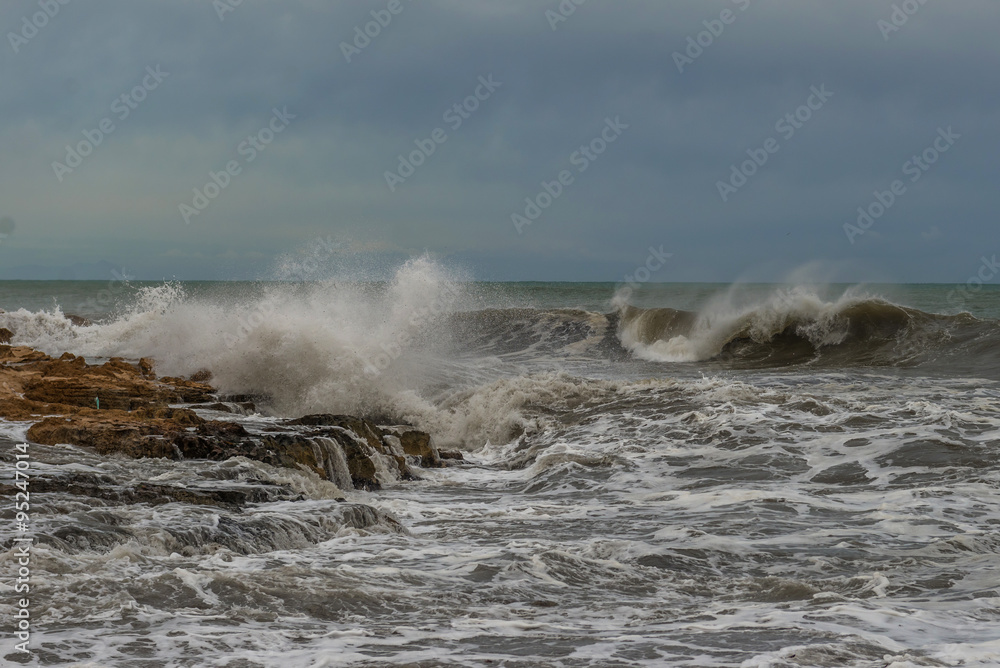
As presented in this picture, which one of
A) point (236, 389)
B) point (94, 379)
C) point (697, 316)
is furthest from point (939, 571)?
point (697, 316)

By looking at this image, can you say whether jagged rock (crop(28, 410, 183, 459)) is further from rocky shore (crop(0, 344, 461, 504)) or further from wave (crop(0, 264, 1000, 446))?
wave (crop(0, 264, 1000, 446))

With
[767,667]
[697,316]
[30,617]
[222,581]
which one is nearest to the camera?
[767,667]

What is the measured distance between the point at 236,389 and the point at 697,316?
1554cm

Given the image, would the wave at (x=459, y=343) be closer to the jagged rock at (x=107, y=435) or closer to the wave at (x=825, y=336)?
the wave at (x=825, y=336)

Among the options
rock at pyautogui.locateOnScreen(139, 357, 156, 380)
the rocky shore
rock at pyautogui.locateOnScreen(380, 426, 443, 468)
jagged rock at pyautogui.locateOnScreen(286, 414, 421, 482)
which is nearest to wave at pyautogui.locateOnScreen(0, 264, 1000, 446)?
rock at pyautogui.locateOnScreen(139, 357, 156, 380)

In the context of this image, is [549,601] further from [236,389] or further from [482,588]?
[236,389]

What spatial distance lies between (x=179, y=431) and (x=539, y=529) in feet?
13.7

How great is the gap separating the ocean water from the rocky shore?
11.7 inches

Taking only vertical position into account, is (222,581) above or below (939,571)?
above

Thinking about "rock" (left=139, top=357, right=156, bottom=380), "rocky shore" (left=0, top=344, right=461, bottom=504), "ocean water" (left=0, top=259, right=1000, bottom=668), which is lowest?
"ocean water" (left=0, top=259, right=1000, bottom=668)

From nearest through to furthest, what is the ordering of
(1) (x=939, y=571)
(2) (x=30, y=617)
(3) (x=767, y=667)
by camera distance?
(3) (x=767, y=667) < (2) (x=30, y=617) < (1) (x=939, y=571)

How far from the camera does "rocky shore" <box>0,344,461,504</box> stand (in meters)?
9.41

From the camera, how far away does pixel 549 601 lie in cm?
588

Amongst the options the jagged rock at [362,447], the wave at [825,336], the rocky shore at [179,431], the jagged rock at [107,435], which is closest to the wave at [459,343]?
the wave at [825,336]
